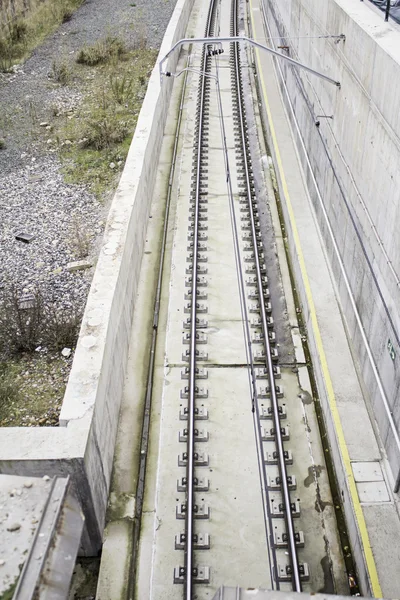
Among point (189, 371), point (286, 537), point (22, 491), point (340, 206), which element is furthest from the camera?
point (340, 206)

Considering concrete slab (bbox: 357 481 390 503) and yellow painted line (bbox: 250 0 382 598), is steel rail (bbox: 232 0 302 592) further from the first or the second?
concrete slab (bbox: 357 481 390 503)

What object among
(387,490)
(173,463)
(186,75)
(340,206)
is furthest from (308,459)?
(186,75)

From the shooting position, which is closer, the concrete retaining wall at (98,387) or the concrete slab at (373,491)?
the concrete retaining wall at (98,387)

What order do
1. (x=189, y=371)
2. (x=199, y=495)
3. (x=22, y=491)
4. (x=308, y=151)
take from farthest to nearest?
(x=308, y=151) < (x=189, y=371) < (x=199, y=495) < (x=22, y=491)

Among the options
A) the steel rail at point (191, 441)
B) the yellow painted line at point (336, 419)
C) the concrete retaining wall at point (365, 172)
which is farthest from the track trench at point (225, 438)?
the concrete retaining wall at point (365, 172)

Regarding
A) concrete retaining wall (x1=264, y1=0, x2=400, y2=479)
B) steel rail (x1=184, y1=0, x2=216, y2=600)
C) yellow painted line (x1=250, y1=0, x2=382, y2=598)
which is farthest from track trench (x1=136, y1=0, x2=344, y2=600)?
concrete retaining wall (x1=264, y1=0, x2=400, y2=479)

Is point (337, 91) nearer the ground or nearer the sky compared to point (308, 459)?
nearer the sky

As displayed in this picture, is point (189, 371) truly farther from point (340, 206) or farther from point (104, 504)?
point (340, 206)

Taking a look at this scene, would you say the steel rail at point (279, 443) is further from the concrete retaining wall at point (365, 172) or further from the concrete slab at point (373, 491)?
the concrete retaining wall at point (365, 172)
